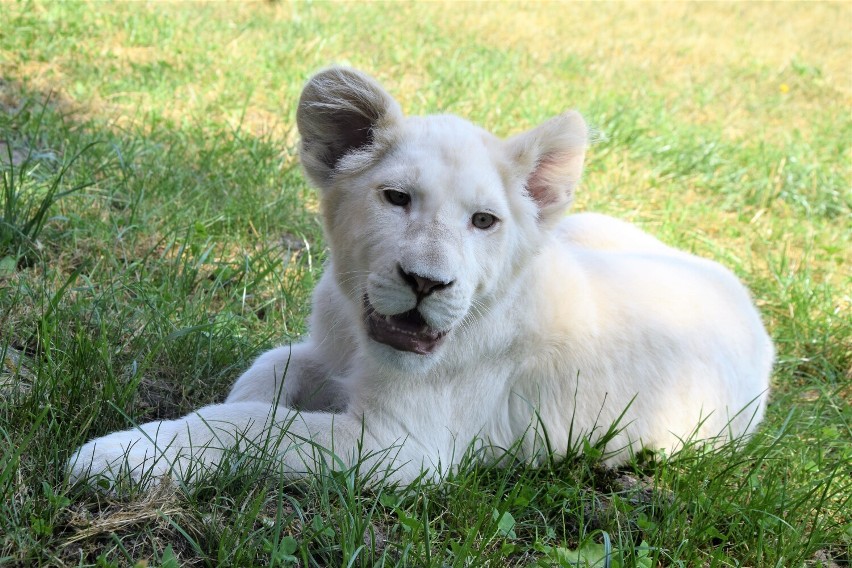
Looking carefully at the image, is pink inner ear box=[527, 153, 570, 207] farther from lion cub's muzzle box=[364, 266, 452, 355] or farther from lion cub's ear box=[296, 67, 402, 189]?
lion cub's muzzle box=[364, 266, 452, 355]

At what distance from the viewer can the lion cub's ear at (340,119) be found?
142 inches

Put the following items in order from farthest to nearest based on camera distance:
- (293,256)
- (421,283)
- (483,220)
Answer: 1. (293,256)
2. (483,220)
3. (421,283)

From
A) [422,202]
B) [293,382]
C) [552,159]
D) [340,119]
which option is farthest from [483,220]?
[293,382]

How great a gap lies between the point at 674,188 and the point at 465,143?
532 centimetres

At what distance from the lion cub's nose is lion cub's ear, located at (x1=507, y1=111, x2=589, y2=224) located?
2.67ft

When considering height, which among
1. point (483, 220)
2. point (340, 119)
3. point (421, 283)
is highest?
point (340, 119)

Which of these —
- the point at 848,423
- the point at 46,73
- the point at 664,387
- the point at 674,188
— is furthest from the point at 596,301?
the point at 46,73

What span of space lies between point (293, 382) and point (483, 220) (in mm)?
1251

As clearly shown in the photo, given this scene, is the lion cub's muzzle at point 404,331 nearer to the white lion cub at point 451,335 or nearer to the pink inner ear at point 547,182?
the white lion cub at point 451,335

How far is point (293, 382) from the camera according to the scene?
4059 millimetres

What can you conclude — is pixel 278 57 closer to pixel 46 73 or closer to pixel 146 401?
pixel 46 73

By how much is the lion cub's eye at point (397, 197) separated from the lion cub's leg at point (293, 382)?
2.72 feet

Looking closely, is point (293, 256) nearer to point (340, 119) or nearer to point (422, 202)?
point (340, 119)

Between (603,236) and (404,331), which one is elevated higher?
(404,331)
